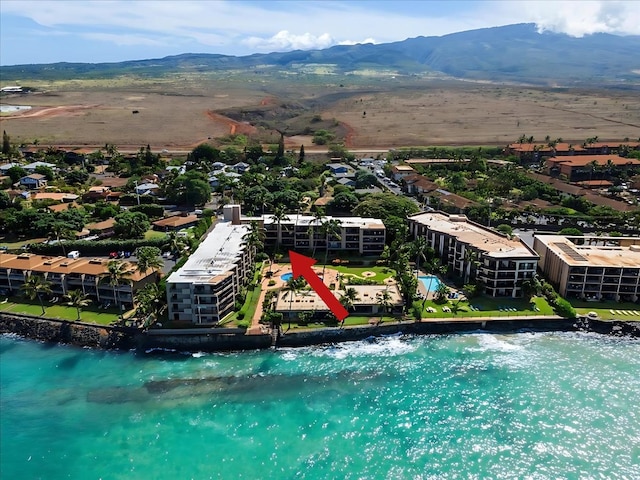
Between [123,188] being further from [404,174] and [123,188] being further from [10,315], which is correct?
[404,174]

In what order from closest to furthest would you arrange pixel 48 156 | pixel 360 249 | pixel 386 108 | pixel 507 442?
pixel 507 442 → pixel 360 249 → pixel 48 156 → pixel 386 108

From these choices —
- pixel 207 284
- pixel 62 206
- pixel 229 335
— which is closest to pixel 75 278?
pixel 207 284

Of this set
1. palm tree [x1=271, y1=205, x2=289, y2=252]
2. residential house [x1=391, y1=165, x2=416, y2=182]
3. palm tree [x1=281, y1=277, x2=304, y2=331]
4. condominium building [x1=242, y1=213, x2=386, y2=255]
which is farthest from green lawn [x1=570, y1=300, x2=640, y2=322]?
residential house [x1=391, y1=165, x2=416, y2=182]

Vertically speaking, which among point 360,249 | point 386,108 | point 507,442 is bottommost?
point 507,442

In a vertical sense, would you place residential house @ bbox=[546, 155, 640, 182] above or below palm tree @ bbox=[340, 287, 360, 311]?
above

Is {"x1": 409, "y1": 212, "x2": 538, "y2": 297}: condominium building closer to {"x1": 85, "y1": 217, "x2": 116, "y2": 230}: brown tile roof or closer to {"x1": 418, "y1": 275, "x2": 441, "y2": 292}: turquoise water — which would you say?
{"x1": 418, "y1": 275, "x2": 441, "y2": 292}: turquoise water

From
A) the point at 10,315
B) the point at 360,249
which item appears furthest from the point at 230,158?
the point at 10,315
